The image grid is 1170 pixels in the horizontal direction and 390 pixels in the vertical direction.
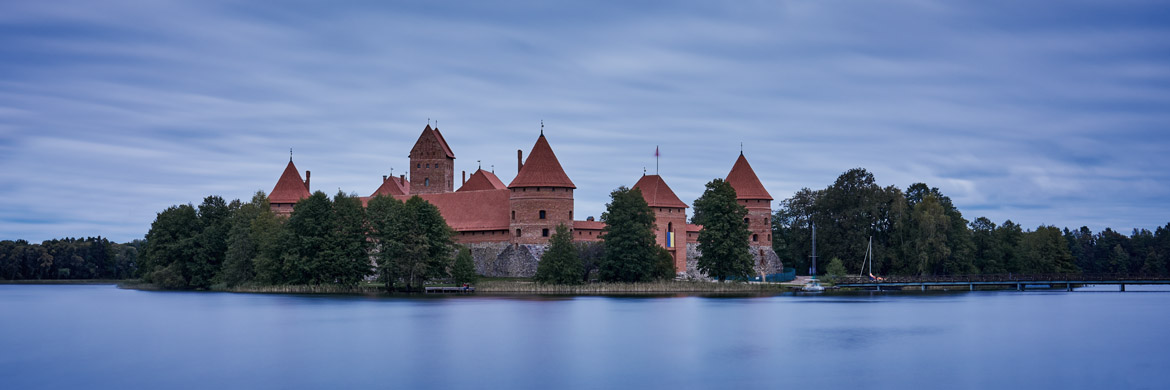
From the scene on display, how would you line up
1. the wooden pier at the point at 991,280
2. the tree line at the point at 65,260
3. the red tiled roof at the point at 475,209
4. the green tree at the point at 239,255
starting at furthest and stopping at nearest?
the tree line at the point at 65,260
the red tiled roof at the point at 475,209
the wooden pier at the point at 991,280
the green tree at the point at 239,255

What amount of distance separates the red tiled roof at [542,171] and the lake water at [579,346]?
16664 mm

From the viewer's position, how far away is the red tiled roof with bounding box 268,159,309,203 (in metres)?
70.7

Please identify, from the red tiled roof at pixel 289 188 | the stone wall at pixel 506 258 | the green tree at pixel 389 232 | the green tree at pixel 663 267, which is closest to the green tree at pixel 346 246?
the green tree at pixel 389 232

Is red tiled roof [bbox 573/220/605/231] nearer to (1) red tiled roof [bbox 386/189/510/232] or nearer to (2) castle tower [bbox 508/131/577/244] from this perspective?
(2) castle tower [bbox 508/131/577/244]

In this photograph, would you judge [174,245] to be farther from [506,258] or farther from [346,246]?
[506,258]

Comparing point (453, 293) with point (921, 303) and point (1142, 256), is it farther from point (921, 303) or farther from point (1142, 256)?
point (1142, 256)

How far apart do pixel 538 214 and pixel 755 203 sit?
15.5 meters

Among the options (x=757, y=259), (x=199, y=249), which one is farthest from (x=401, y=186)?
(x=757, y=259)

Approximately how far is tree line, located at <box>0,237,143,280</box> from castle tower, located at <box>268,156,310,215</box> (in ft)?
50.1

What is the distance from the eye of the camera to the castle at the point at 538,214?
59.0 meters

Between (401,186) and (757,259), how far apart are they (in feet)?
99.7

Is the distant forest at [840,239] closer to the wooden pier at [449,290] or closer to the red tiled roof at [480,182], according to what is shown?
the wooden pier at [449,290]

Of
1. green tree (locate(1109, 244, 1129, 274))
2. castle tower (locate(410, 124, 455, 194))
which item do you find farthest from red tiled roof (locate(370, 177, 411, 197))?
green tree (locate(1109, 244, 1129, 274))

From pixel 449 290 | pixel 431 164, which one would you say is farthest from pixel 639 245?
pixel 431 164
